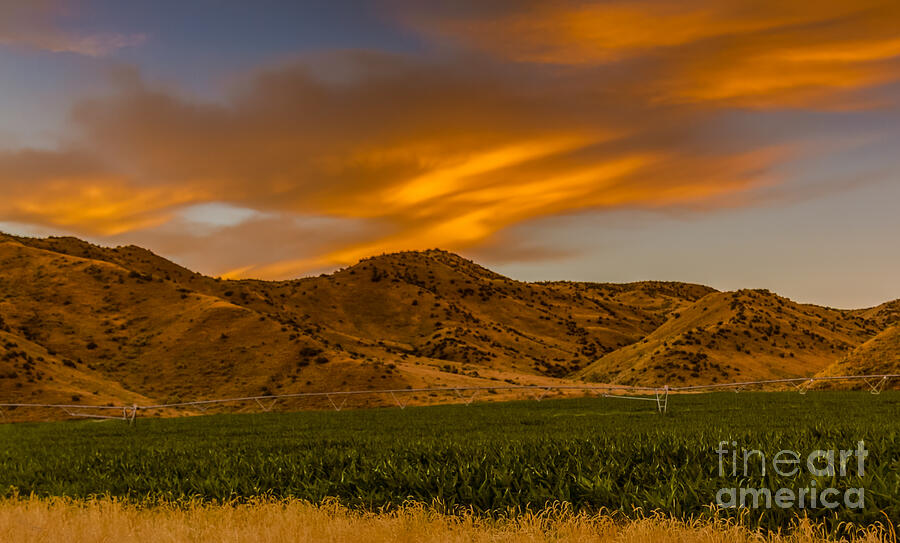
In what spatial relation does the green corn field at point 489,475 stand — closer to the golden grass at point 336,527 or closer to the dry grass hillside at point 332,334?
the golden grass at point 336,527

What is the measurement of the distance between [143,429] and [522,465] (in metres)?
32.0

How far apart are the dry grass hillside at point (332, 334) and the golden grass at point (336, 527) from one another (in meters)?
60.8

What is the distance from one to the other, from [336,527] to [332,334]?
4440 inches

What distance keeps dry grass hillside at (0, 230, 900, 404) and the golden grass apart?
60830mm

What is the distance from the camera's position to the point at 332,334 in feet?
401

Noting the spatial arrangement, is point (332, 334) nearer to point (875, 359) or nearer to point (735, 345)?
point (735, 345)

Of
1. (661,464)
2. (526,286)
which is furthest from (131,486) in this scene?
(526,286)

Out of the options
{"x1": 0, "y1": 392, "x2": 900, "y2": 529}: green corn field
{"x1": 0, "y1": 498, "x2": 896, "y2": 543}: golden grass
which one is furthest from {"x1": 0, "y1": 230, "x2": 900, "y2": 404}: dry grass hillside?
{"x1": 0, "y1": 498, "x2": 896, "y2": 543}: golden grass

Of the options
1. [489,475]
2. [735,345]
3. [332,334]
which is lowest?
[489,475]

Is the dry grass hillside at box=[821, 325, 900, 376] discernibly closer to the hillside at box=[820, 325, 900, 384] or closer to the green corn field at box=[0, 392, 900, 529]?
the hillside at box=[820, 325, 900, 384]

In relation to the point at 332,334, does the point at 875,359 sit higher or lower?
lower

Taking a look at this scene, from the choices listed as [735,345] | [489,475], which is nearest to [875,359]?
[735,345]

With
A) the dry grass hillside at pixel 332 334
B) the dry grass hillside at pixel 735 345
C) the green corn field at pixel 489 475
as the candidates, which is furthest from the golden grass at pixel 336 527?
the dry grass hillside at pixel 735 345

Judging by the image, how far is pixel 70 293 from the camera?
331 feet
